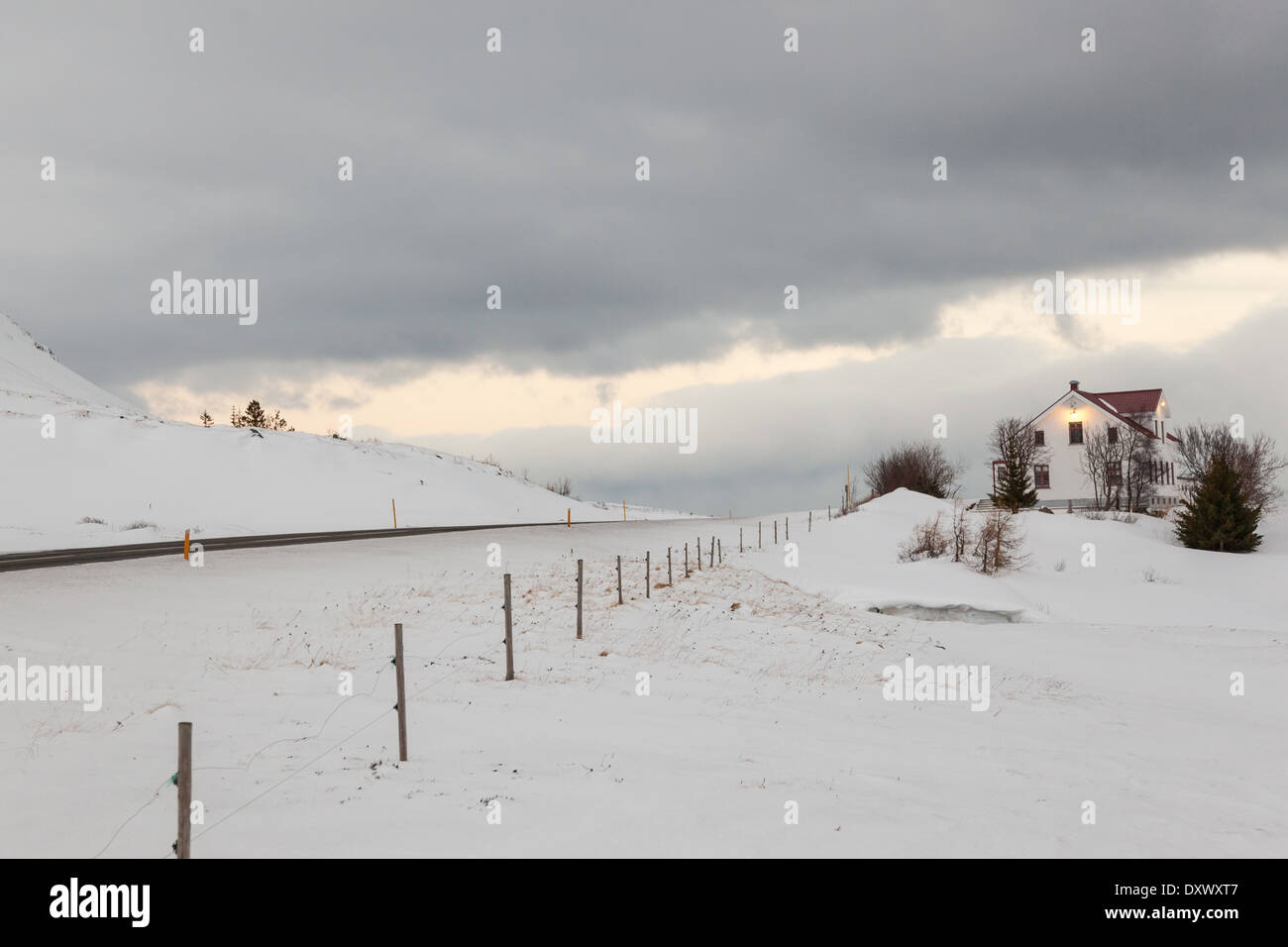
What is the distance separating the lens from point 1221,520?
48.9 meters

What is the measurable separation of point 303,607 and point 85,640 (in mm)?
5364

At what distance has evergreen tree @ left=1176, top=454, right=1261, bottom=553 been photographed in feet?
159

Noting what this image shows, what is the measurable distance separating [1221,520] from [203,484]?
207ft

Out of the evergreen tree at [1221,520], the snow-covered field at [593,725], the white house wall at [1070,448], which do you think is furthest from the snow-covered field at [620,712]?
the white house wall at [1070,448]

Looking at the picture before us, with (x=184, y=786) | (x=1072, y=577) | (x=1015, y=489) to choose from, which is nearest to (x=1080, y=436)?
(x=1015, y=489)

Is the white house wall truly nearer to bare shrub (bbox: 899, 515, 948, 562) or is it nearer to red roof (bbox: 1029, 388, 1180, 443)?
red roof (bbox: 1029, 388, 1180, 443)

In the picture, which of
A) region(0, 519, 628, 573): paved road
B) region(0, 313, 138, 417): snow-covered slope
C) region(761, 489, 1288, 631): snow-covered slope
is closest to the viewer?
region(0, 519, 628, 573): paved road

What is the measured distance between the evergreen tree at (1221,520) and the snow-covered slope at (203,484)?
1743 inches

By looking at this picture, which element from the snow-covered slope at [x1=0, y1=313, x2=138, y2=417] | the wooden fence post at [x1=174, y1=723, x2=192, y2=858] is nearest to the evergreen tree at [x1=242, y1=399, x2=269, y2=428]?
the snow-covered slope at [x1=0, y1=313, x2=138, y2=417]

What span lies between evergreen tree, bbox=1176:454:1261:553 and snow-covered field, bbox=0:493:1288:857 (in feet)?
66.6

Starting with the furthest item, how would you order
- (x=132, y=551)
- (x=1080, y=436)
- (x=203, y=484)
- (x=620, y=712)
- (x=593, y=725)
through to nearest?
(x=1080, y=436) → (x=203, y=484) → (x=132, y=551) → (x=620, y=712) → (x=593, y=725)

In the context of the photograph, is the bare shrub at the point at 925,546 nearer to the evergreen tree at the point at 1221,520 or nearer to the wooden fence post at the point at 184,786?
the evergreen tree at the point at 1221,520

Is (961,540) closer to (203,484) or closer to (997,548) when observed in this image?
(997,548)

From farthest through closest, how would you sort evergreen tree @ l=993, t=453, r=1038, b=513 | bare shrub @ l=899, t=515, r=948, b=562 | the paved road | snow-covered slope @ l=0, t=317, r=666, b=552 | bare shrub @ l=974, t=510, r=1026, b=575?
evergreen tree @ l=993, t=453, r=1038, b=513
snow-covered slope @ l=0, t=317, r=666, b=552
bare shrub @ l=899, t=515, r=948, b=562
bare shrub @ l=974, t=510, r=1026, b=575
the paved road
